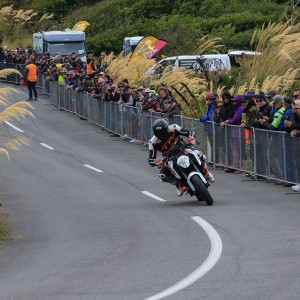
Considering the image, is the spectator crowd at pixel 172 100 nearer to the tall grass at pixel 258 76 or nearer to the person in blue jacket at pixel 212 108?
the person in blue jacket at pixel 212 108

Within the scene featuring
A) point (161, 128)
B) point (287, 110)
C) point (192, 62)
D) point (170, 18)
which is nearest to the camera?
point (161, 128)

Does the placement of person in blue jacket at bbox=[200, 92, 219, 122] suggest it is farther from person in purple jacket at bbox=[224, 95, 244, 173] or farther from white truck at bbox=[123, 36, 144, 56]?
white truck at bbox=[123, 36, 144, 56]

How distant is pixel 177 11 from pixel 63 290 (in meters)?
57.3

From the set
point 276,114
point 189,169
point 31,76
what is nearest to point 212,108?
point 276,114

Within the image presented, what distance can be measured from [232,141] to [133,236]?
9385mm

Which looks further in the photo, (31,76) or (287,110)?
(31,76)

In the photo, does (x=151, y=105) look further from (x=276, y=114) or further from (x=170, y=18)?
(x=170, y=18)

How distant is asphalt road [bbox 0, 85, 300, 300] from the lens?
420 inches

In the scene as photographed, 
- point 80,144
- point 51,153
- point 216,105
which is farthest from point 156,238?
point 80,144

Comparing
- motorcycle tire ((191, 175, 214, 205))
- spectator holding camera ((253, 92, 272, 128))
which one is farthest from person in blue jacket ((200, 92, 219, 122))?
motorcycle tire ((191, 175, 214, 205))

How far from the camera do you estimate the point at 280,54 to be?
27.9 m

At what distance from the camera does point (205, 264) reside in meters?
11.9

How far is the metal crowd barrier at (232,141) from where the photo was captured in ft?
67.4

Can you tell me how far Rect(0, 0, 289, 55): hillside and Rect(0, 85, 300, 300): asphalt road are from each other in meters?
26.9
